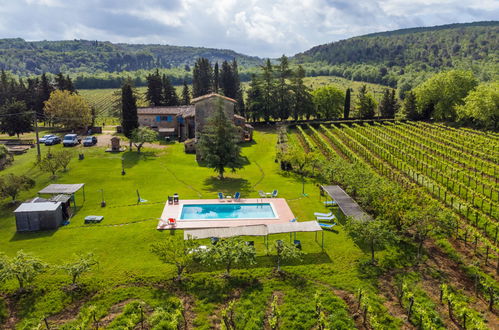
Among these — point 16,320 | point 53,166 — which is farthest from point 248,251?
point 53,166

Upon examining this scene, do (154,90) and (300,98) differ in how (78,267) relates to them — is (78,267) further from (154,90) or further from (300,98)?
(300,98)

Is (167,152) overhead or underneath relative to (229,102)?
underneath

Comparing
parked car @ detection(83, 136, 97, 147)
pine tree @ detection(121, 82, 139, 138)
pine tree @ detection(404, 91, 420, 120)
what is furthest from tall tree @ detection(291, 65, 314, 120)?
parked car @ detection(83, 136, 97, 147)

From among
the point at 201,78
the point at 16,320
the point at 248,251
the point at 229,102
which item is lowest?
the point at 16,320

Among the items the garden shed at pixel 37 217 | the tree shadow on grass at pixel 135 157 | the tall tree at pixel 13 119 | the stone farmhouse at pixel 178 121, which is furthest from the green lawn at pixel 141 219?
the tall tree at pixel 13 119

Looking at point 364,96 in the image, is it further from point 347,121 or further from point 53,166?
point 53,166

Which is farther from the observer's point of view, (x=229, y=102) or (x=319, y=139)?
(x=319, y=139)
